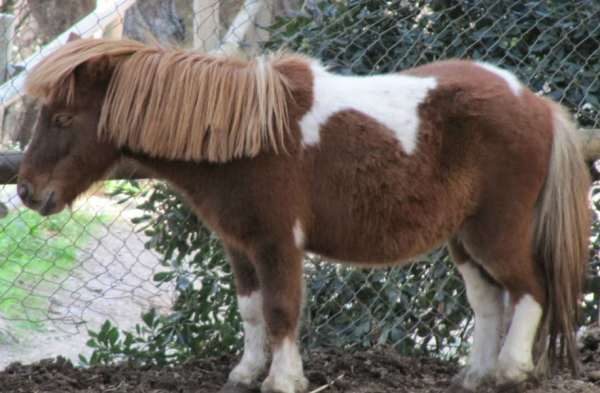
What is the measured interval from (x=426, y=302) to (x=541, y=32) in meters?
1.51

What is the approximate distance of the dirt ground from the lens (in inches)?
178

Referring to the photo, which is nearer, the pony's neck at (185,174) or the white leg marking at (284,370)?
the pony's neck at (185,174)

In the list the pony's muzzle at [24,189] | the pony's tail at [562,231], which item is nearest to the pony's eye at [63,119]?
the pony's muzzle at [24,189]

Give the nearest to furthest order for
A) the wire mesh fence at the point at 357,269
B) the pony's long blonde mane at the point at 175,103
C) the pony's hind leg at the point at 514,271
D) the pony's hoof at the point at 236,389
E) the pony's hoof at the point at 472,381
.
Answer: the pony's long blonde mane at the point at 175,103 → the pony's hind leg at the point at 514,271 → the pony's hoof at the point at 236,389 → the pony's hoof at the point at 472,381 → the wire mesh fence at the point at 357,269

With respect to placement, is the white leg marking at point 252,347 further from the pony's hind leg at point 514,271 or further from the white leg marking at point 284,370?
the pony's hind leg at point 514,271

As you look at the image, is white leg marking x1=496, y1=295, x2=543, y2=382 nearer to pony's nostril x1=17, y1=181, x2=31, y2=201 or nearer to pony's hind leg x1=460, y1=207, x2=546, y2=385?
pony's hind leg x1=460, y1=207, x2=546, y2=385

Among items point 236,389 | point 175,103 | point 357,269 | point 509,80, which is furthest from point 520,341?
point 175,103

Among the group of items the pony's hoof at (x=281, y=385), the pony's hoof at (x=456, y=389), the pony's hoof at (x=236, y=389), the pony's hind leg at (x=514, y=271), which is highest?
the pony's hind leg at (x=514, y=271)

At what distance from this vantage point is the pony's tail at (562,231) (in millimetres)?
A: 4273

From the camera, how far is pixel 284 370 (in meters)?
4.09

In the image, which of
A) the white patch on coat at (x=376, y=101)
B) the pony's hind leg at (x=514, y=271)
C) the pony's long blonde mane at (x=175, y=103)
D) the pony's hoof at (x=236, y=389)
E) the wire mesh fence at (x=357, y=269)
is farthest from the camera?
the wire mesh fence at (x=357, y=269)

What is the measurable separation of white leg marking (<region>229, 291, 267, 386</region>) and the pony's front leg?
0.22 metres

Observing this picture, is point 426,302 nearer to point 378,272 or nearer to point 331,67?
point 378,272

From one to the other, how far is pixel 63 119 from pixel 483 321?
1.84m
